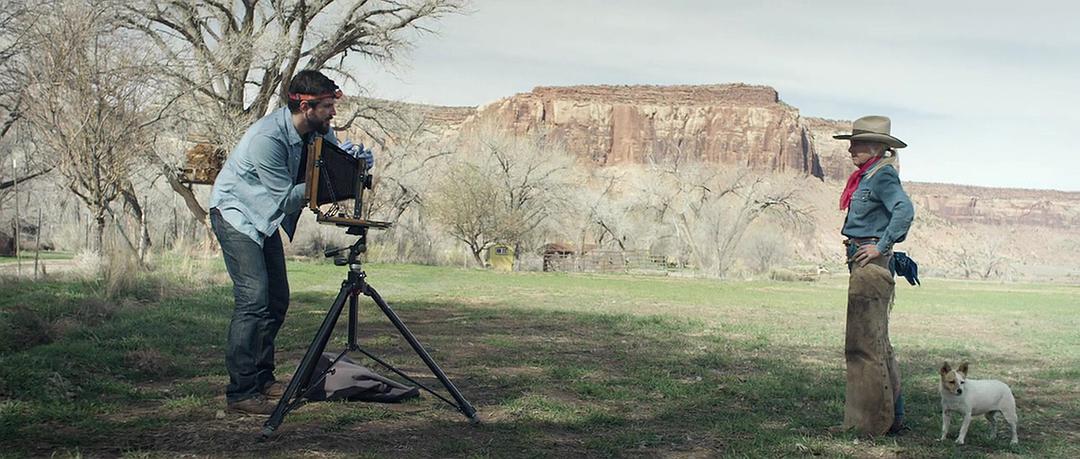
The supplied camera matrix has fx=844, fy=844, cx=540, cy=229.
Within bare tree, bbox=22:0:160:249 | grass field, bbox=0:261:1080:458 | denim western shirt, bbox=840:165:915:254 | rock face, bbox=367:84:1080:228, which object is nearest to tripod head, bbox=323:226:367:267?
grass field, bbox=0:261:1080:458

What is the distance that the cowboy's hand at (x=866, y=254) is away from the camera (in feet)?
16.8

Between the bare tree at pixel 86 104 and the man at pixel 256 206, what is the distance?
30.8ft

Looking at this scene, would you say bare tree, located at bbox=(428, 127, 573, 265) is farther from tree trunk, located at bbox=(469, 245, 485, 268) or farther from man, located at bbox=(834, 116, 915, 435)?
man, located at bbox=(834, 116, 915, 435)

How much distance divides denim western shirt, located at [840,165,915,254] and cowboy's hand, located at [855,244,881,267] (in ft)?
0.11

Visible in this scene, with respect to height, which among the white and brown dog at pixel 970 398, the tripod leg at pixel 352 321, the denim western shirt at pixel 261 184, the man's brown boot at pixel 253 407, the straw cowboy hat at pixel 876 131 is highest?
the straw cowboy hat at pixel 876 131

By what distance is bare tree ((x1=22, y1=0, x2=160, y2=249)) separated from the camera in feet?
42.6

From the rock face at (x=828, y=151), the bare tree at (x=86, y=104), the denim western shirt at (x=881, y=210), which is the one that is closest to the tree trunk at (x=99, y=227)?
the bare tree at (x=86, y=104)

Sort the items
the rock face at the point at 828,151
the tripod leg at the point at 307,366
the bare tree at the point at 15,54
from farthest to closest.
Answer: the rock face at the point at 828,151, the bare tree at the point at 15,54, the tripod leg at the point at 307,366

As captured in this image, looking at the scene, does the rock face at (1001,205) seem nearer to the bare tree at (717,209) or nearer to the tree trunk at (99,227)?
the bare tree at (717,209)

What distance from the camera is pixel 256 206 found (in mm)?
5062

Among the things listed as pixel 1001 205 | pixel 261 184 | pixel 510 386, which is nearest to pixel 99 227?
pixel 510 386

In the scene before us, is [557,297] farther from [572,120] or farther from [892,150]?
[572,120]

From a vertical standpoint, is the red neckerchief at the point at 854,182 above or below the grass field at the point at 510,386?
above

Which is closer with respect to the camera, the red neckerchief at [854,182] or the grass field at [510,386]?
the grass field at [510,386]
